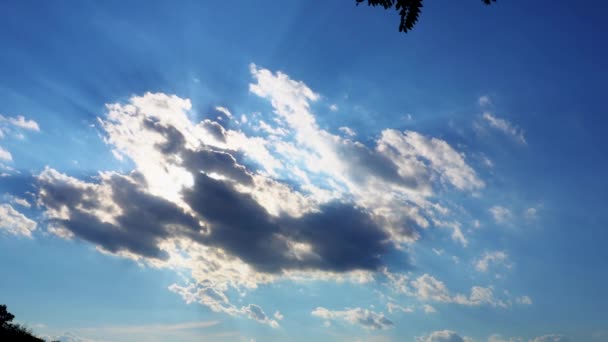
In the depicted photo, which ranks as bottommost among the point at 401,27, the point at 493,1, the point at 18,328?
the point at 18,328

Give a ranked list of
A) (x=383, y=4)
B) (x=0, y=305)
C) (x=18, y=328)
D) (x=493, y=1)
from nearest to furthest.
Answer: (x=493, y=1) → (x=383, y=4) → (x=18, y=328) → (x=0, y=305)

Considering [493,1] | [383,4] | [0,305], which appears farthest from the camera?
[0,305]

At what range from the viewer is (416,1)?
22.6ft

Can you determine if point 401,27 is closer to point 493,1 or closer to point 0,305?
point 493,1

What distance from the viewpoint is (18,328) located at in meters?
22.8

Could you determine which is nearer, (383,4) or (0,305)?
(383,4)

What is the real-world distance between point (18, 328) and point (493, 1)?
29031 mm

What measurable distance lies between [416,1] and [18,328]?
28036 mm

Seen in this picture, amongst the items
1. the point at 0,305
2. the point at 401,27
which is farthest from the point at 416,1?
the point at 0,305

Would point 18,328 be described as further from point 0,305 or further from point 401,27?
point 0,305

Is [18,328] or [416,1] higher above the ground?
[416,1]

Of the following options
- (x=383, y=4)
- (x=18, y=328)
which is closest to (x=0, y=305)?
(x=18, y=328)

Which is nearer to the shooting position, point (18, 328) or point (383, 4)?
point (383, 4)

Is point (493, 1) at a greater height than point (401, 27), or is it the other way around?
point (493, 1)
